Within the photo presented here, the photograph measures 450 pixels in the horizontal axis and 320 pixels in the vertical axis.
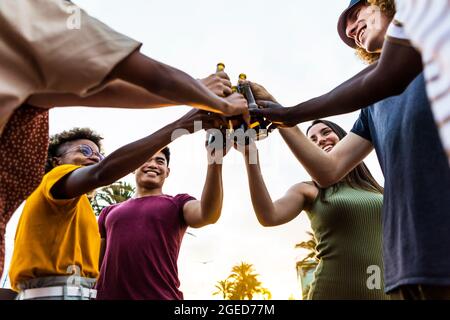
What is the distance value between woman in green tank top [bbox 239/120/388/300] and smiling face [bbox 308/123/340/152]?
312 mm

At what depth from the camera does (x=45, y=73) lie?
1.16 m

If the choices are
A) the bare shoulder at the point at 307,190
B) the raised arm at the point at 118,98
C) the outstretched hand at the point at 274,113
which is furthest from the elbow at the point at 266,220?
the raised arm at the point at 118,98

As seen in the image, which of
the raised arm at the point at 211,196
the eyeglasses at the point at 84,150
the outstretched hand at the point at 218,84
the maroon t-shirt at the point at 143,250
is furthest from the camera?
the eyeglasses at the point at 84,150

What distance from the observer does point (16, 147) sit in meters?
1.40

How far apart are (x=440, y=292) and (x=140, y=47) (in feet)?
4.26

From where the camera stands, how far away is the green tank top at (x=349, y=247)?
97.9 inches

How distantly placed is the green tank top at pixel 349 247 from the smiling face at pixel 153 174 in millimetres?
1594

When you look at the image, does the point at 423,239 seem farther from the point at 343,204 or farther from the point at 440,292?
the point at 343,204

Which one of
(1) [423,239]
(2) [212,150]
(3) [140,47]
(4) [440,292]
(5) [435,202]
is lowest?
(4) [440,292]

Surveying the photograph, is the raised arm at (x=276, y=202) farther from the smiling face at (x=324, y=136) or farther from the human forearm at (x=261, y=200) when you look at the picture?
the smiling face at (x=324, y=136)

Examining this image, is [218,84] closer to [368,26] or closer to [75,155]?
[368,26]

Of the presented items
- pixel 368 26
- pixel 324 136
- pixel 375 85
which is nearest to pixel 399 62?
pixel 375 85

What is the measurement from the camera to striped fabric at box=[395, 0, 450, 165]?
25.2 inches

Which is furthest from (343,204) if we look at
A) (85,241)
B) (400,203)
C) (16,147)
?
(16,147)
